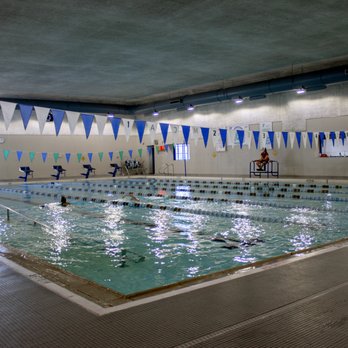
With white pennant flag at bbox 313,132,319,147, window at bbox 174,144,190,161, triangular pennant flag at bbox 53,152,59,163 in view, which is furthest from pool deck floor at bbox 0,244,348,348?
window at bbox 174,144,190,161

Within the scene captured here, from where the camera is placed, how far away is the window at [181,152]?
70.7 feet

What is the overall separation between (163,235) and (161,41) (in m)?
5.77

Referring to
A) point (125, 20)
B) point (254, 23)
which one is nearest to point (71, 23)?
point (125, 20)

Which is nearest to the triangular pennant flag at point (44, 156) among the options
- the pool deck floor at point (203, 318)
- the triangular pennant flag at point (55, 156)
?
the triangular pennant flag at point (55, 156)

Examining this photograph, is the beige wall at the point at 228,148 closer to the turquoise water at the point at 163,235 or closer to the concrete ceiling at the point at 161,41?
the concrete ceiling at the point at 161,41

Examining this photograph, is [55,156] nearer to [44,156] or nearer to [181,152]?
[44,156]

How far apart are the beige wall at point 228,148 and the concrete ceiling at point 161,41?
1.77 m

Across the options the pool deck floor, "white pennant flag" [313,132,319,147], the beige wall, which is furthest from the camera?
the beige wall

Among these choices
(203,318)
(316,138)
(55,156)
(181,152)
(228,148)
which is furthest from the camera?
(181,152)

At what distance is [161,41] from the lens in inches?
400

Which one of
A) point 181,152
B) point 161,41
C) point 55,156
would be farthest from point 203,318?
point 181,152

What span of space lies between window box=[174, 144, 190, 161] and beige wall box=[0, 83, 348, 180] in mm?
329

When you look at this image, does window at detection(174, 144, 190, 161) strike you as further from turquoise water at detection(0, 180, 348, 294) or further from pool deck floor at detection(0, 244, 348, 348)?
pool deck floor at detection(0, 244, 348, 348)

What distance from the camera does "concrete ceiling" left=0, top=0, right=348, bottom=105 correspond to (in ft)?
25.8
